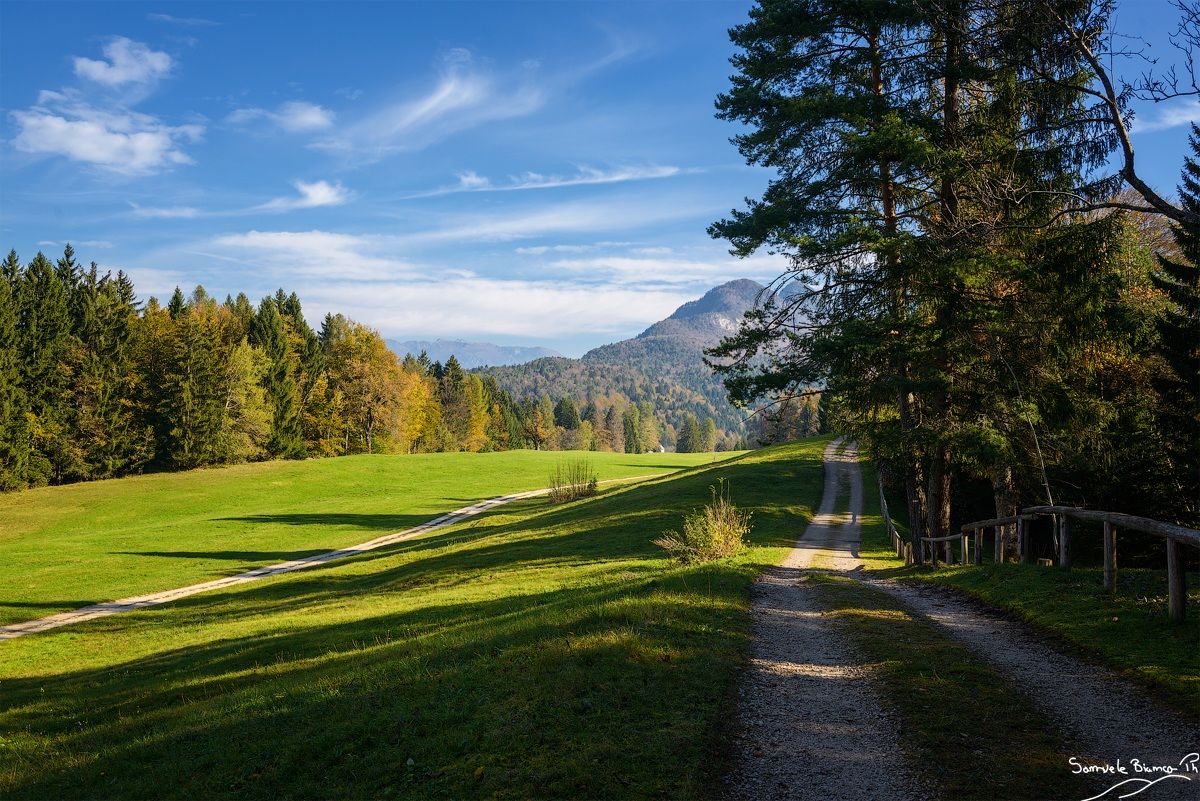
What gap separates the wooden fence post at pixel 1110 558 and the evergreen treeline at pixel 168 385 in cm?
6209

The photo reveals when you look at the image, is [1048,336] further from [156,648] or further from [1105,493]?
[156,648]

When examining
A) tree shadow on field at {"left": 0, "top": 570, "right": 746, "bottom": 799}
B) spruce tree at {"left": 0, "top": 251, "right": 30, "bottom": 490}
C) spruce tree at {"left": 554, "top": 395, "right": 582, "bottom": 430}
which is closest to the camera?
tree shadow on field at {"left": 0, "top": 570, "right": 746, "bottom": 799}

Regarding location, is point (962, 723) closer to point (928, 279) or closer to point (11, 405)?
point (928, 279)

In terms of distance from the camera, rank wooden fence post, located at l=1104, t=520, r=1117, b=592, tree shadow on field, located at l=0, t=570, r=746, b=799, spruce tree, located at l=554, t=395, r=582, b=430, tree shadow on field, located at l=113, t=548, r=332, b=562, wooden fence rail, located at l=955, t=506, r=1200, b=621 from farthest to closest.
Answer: spruce tree, located at l=554, t=395, r=582, b=430
tree shadow on field, located at l=113, t=548, r=332, b=562
wooden fence post, located at l=1104, t=520, r=1117, b=592
wooden fence rail, located at l=955, t=506, r=1200, b=621
tree shadow on field, located at l=0, t=570, r=746, b=799

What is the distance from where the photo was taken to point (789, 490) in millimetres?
37312

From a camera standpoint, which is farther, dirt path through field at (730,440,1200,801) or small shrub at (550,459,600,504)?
small shrub at (550,459,600,504)

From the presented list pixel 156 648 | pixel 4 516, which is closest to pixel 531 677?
pixel 156 648

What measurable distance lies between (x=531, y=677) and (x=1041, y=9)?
35.5 ft

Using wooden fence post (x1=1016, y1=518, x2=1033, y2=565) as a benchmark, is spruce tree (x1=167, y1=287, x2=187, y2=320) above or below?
above

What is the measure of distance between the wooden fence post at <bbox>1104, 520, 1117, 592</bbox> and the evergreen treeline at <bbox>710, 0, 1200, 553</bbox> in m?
4.28

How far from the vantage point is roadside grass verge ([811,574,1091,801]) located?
4.89 meters
